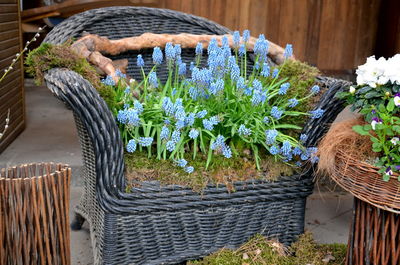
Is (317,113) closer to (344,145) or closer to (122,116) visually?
(344,145)

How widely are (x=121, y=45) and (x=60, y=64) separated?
547 mm

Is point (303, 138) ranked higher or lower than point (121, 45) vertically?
lower

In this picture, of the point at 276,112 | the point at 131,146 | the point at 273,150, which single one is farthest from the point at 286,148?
the point at 131,146

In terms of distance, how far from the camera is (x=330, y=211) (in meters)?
2.78

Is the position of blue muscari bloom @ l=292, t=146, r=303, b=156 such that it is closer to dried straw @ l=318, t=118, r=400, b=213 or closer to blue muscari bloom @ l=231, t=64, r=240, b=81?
dried straw @ l=318, t=118, r=400, b=213

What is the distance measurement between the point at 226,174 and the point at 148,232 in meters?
0.36

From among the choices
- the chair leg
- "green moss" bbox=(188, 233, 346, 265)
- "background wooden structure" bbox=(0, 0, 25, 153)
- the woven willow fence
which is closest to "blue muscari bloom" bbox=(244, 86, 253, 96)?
"green moss" bbox=(188, 233, 346, 265)

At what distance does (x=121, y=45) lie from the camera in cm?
239

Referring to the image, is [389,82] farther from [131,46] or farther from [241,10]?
[241,10]

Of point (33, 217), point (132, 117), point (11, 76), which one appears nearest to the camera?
point (33, 217)

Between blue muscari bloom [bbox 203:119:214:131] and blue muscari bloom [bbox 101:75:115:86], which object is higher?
blue muscari bloom [bbox 101:75:115:86]

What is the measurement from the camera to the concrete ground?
2.46 m

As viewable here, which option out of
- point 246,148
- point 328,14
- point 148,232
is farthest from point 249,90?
point 328,14

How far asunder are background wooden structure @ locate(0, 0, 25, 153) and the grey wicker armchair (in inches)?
47.4
